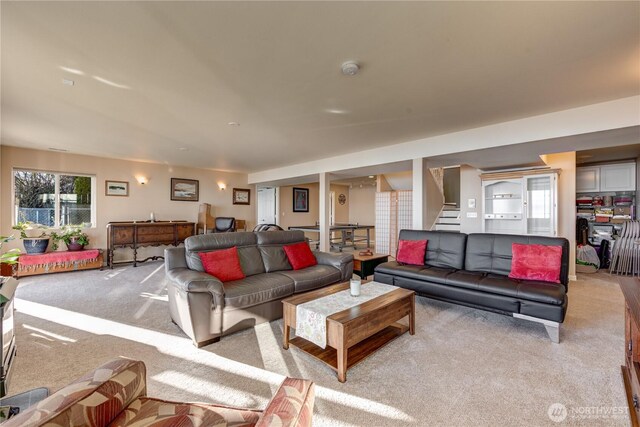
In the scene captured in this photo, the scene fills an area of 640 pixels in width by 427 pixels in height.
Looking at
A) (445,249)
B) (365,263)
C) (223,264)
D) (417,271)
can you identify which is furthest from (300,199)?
(223,264)

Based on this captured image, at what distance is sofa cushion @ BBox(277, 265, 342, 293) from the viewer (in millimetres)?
3154

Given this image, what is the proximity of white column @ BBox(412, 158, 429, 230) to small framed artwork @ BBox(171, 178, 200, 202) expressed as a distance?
222 inches

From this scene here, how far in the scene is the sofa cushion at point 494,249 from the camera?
3180 mm

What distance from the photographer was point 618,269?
17.2 feet

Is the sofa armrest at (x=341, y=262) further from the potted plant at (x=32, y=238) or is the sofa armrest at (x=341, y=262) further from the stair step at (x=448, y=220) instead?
the potted plant at (x=32, y=238)

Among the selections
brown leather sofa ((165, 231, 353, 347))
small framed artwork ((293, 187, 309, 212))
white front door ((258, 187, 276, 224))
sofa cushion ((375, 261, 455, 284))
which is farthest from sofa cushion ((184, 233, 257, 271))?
small framed artwork ((293, 187, 309, 212))

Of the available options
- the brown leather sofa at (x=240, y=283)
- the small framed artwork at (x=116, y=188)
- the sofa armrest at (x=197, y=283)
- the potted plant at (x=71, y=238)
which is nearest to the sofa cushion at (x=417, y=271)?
the brown leather sofa at (x=240, y=283)

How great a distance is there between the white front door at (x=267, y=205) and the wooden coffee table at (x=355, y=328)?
6.64m

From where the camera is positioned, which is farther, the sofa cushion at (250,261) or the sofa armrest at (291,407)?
the sofa cushion at (250,261)

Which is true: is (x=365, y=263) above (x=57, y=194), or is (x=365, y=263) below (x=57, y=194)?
below

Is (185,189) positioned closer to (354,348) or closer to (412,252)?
(412,252)

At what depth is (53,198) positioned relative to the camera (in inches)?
225

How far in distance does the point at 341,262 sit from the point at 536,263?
218 cm

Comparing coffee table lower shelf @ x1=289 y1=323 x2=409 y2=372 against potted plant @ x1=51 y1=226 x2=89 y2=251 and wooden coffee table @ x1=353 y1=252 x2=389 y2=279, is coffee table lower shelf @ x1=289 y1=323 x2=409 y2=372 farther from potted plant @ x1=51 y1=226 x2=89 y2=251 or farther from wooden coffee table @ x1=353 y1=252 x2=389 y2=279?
potted plant @ x1=51 y1=226 x2=89 y2=251
